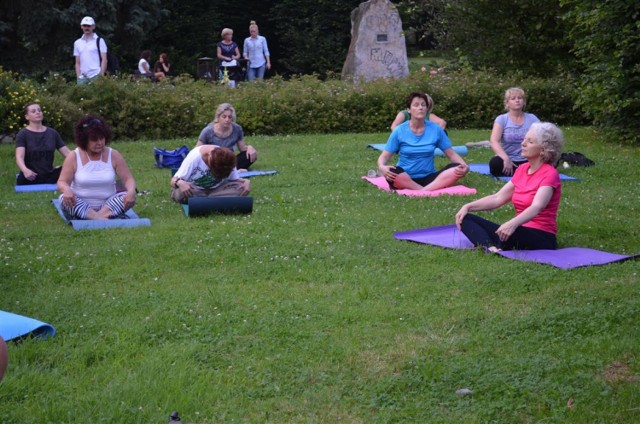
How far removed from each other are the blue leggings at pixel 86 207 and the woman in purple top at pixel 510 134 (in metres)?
4.68

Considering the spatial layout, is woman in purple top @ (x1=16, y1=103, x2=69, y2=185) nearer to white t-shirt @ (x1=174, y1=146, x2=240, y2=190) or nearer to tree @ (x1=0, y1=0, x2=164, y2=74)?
white t-shirt @ (x1=174, y1=146, x2=240, y2=190)

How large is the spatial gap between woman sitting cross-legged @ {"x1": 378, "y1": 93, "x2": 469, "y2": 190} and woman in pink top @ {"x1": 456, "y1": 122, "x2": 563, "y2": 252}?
9.74ft

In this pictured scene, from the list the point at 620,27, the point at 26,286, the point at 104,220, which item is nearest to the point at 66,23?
the point at 620,27

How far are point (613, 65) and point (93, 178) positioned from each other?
28.6 ft

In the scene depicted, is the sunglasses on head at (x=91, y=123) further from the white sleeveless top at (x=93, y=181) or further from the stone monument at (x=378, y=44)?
the stone monument at (x=378, y=44)

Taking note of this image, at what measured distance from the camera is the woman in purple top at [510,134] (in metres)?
12.1

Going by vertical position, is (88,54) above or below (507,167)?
above

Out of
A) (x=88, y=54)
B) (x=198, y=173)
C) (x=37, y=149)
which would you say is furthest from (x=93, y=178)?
(x=88, y=54)

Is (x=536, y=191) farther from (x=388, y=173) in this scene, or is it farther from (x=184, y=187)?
(x=184, y=187)

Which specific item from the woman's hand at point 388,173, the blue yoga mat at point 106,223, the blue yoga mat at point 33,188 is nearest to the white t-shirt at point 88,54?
the blue yoga mat at point 33,188

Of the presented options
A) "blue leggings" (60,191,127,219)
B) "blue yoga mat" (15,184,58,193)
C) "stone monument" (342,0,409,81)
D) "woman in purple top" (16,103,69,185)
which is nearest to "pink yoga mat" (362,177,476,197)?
"blue leggings" (60,191,127,219)

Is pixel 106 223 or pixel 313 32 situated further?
pixel 313 32

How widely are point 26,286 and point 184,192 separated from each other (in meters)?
3.45

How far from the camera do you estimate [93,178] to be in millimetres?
10172
